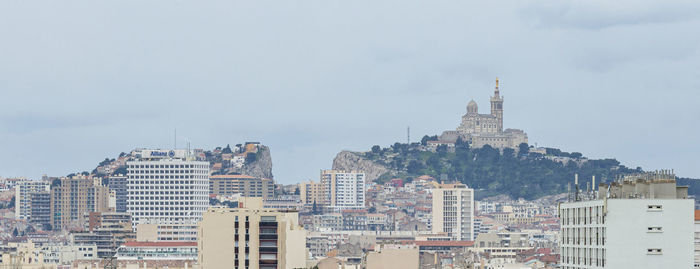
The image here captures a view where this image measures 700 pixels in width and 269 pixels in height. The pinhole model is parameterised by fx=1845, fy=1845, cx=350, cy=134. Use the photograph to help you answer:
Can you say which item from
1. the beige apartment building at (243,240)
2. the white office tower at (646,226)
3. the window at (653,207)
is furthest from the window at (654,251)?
the beige apartment building at (243,240)

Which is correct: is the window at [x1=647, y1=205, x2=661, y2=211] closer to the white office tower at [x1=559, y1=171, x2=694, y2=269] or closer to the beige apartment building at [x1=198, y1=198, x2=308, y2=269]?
the white office tower at [x1=559, y1=171, x2=694, y2=269]

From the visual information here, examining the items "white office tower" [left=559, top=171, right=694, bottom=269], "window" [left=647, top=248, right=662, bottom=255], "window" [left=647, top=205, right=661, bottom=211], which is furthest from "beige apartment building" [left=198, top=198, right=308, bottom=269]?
"window" [left=647, top=205, right=661, bottom=211]

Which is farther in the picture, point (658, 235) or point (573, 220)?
point (573, 220)

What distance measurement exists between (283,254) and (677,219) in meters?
47.6

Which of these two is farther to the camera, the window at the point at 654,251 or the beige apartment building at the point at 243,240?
the beige apartment building at the point at 243,240

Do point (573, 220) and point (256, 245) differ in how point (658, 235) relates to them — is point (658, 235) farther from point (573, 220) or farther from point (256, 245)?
point (256, 245)

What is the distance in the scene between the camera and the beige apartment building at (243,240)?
115 metres

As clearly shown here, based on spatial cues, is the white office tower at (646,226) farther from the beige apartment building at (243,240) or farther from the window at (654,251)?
the beige apartment building at (243,240)

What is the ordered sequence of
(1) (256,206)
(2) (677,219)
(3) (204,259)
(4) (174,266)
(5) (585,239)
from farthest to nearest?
1. (4) (174,266)
2. (1) (256,206)
3. (3) (204,259)
4. (5) (585,239)
5. (2) (677,219)

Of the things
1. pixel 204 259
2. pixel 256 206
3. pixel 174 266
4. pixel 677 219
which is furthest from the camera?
pixel 174 266

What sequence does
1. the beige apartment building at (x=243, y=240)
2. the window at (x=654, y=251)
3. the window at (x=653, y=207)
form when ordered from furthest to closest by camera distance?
the beige apartment building at (x=243, y=240) → the window at (x=653, y=207) → the window at (x=654, y=251)

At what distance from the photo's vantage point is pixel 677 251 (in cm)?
7425

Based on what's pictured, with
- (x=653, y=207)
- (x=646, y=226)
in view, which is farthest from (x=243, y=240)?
(x=653, y=207)

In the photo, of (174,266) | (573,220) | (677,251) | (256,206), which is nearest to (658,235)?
(677,251)
